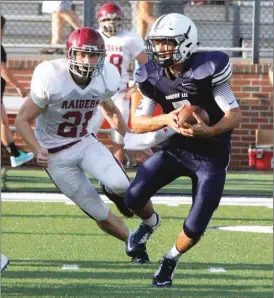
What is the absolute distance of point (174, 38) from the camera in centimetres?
610

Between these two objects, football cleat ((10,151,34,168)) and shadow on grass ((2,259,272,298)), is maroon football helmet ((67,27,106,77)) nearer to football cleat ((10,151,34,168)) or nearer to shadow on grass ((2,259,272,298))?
shadow on grass ((2,259,272,298))

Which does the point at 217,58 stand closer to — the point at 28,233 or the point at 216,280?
the point at 216,280

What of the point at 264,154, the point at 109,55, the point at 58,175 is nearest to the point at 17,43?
the point at 109,55

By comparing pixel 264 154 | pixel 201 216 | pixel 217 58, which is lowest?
pixel 264 154

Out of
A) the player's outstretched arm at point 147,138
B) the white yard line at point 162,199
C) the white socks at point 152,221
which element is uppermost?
the player's outstretched arm at point 147,138

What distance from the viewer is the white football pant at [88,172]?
22.2 ft

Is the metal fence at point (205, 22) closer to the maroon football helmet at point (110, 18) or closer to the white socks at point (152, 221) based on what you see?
the maroon football helmet at point (110, 18)

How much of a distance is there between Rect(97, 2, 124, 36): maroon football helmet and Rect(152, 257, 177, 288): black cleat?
5135 mm

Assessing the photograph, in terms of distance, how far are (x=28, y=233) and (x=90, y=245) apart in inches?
27.5

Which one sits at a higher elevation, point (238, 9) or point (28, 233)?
point (238, 9)

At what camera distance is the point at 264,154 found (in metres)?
12.5

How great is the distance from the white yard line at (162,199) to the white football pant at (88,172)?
2883 mm

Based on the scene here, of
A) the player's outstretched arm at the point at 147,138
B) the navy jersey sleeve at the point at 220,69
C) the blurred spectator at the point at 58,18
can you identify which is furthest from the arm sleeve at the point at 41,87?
Result: the blurred spectator at the point at 58,18

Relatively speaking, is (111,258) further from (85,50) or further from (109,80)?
(85,50)
